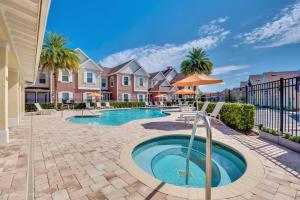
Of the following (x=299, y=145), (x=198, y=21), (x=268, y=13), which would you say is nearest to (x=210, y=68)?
(x=198, y=21)

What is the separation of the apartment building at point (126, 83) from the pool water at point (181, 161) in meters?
24.4

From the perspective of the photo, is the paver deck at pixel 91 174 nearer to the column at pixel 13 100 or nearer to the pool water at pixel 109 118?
the column at pixel 13 100

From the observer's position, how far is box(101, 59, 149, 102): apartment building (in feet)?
97.8

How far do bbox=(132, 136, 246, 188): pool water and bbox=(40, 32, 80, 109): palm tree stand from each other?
18143 millimetres

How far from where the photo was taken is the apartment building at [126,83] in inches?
1173

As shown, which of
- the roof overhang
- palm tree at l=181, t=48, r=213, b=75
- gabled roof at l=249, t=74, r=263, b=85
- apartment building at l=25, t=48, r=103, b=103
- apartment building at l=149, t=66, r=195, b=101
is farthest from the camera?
gabled roof at l=249, t=74, r=263, b=85

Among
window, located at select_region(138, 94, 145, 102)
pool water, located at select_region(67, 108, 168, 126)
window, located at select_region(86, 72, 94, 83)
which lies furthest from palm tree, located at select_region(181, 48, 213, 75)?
window, located at select_region(86, 72, 94, 83)

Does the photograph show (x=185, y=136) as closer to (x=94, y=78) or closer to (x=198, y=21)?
(x=198, y=21)

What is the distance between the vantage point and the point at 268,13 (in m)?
14.0

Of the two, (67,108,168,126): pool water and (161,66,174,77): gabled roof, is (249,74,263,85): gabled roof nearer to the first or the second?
(161,66,174,77): gabled roof

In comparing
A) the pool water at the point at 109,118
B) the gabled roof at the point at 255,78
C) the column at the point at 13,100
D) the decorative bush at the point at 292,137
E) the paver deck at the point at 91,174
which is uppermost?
the gabled roof at the point at 255,78

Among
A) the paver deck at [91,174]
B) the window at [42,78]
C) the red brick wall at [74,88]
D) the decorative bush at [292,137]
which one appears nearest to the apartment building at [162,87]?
the red brick wall at [74,88]

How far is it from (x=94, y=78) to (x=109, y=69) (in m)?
6.91

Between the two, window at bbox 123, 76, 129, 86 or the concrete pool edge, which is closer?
the concrete pool edge
